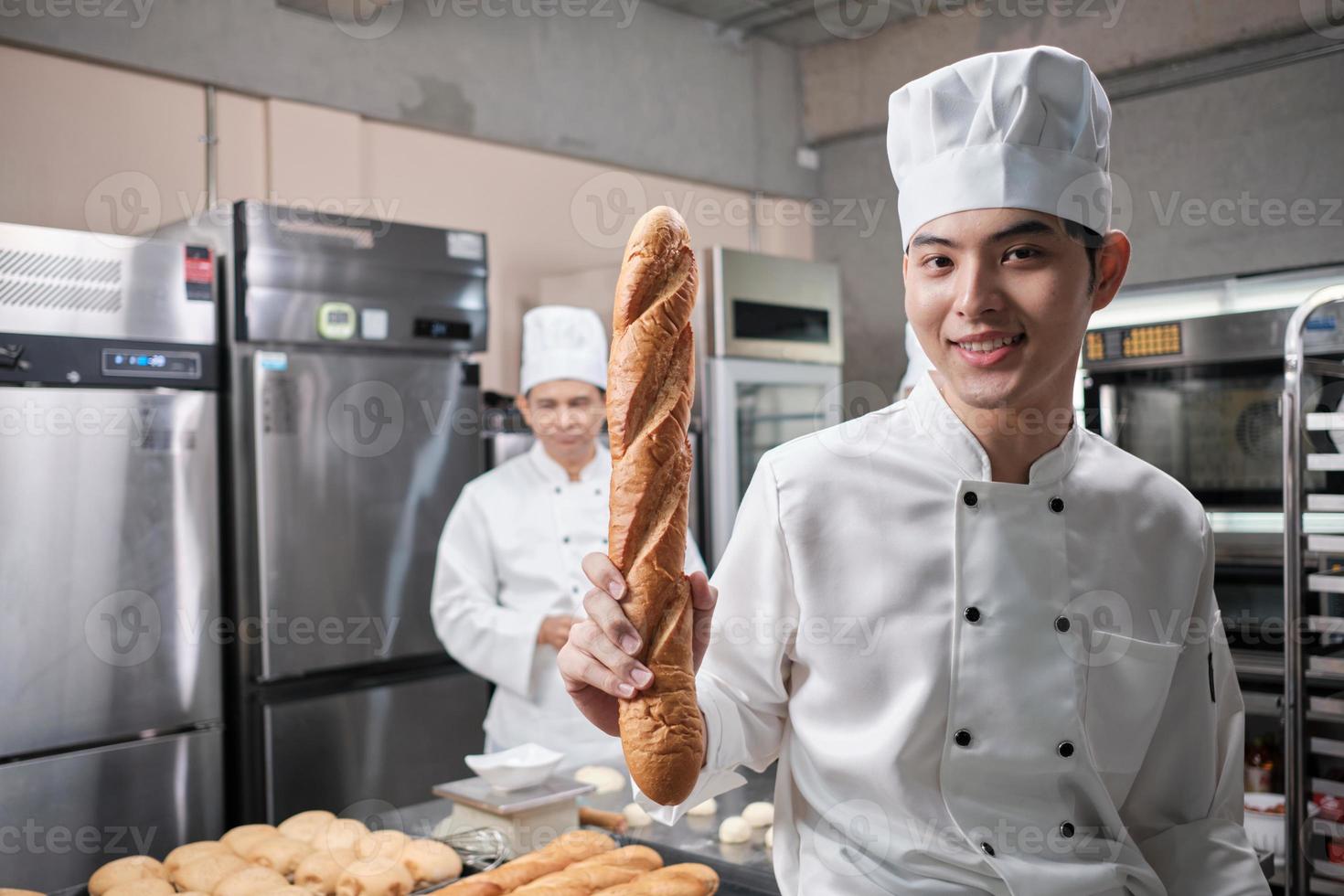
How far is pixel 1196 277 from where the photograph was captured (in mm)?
4355

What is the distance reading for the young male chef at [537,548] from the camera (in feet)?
9.64

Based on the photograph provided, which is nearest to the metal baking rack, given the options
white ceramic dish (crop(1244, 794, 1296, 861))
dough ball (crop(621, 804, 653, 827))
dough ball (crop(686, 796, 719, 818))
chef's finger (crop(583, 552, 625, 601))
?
white ceramic dish (crop(1244, 794, 1296, 861))

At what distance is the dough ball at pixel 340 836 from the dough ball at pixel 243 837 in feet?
0.33

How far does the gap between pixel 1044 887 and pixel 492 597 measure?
214 cm

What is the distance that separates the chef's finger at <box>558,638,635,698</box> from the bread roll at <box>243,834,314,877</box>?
1004mm

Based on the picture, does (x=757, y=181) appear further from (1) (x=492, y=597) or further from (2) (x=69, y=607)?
(2) (x=69, y=607)

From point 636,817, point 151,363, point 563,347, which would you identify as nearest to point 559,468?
point 563,347

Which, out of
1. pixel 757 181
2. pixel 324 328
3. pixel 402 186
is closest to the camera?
pixel 324 328

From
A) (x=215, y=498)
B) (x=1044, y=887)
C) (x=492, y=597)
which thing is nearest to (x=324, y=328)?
(x=215, y=498)

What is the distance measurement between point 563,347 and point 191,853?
1733 millimetres

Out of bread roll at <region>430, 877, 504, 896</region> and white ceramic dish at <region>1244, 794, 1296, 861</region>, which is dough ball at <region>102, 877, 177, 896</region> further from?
white ceramic dish at <region>1244, 794, 1296, 861</region>

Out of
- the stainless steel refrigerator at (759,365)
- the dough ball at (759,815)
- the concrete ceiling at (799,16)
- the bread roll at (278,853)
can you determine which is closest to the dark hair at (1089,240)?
the dough ball at (759,815)

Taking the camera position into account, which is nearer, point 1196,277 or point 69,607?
point 69,607

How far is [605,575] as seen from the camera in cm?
101
